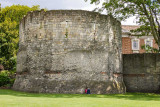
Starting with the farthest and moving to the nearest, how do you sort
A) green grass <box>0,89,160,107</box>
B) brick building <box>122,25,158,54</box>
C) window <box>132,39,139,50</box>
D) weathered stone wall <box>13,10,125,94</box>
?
window <box>132,39,139,50</box> < brick building <box>122,25,158,54</box> < weathered stone wall <box>13,10,125,94</box> < green grass <box>0,89,160,107</box>

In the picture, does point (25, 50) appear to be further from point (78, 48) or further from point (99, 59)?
point (99, 59)

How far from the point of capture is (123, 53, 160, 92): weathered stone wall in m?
19.1

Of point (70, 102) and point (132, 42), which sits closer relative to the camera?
point (70, 102)

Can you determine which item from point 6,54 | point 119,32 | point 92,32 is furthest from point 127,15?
point 6,54

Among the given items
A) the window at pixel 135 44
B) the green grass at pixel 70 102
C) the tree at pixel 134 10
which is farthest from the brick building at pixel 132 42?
the green grass at pixel 70 102

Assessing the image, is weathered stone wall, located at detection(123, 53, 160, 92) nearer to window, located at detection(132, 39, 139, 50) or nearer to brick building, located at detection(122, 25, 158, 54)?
brick building, located at detection(122, 25, 158, 54)

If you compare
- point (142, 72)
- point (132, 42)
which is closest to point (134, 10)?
point (142, 72)

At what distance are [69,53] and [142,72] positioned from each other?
6.80 m

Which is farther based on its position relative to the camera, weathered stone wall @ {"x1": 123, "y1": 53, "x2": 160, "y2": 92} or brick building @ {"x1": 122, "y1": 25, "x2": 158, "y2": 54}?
brick building @ {"x1": 122, "y1": 25, "x2": 158, "y2": 54}

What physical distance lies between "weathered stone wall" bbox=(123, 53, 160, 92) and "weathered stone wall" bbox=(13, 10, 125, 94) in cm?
244

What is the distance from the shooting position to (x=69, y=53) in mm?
16281

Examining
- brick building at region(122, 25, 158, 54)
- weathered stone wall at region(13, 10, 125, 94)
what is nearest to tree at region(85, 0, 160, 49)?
weathered stone wall at region(13, 10, 125, 94)

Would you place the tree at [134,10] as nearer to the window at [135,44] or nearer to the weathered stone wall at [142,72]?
the weathered stone wall at [142,72]

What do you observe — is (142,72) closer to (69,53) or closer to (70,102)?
(69,53)
